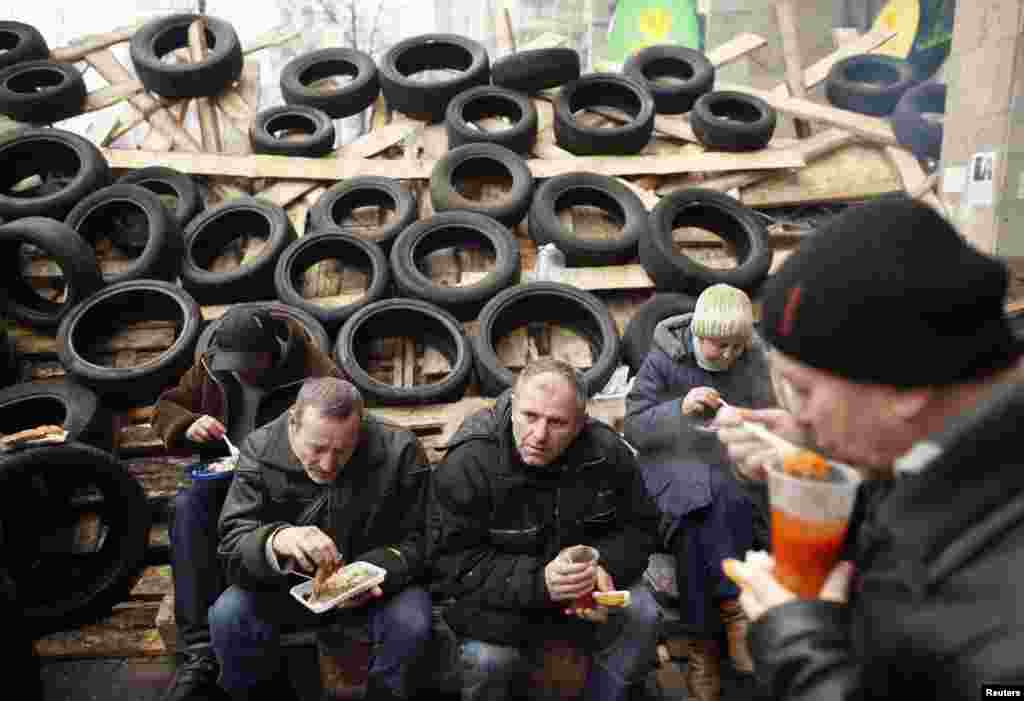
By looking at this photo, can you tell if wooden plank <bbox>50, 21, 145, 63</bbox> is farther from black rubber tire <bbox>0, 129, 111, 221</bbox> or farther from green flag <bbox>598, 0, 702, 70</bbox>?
green flag <bbox>598, 0, 702, 70</bbox>

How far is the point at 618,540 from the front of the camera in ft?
8.26

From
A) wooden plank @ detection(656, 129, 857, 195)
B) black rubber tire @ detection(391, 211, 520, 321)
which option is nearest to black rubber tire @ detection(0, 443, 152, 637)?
black rubber tire @ detection(391, 211, 520, 321)

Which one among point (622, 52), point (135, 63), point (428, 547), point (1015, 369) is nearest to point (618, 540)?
point (428, 547)

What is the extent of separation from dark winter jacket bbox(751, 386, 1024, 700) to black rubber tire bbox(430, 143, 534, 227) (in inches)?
181

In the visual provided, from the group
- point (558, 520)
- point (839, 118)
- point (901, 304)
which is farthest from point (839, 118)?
point (901, 304)

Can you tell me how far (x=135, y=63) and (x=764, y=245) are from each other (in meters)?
5.78

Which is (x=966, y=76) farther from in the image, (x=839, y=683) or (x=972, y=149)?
(x=839, y=683)

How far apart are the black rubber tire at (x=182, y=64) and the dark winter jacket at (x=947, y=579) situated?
6934 millimetres

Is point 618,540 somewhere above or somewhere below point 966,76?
below

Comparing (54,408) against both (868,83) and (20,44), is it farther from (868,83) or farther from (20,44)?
(868,83)

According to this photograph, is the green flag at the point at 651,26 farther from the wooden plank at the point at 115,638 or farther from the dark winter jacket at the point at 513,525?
the wooden plank at the point at 115,638

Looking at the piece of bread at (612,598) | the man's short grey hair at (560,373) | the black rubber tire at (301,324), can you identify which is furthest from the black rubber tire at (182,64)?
the piece of bread at (612,598)

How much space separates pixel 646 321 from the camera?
4.59 meters

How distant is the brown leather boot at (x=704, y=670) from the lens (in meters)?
2.82
